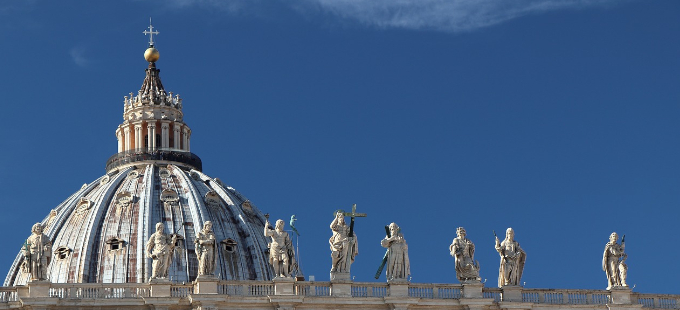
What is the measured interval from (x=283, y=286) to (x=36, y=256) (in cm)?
1197

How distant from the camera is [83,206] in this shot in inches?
7288

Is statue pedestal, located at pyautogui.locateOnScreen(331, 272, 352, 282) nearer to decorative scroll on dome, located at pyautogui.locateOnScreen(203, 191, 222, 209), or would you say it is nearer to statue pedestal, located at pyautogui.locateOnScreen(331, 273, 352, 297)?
statue pedestal, located at pyautogui.locateOnScreen(331, 273, 352, 297)

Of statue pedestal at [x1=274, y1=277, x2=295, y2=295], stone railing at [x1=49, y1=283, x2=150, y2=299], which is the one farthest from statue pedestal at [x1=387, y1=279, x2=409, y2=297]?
stone railing at [x1=49, y1=283, x2=150, y2=299]

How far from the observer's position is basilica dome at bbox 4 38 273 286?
176 m

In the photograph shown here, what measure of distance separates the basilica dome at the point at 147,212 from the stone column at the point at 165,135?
0.41 ft

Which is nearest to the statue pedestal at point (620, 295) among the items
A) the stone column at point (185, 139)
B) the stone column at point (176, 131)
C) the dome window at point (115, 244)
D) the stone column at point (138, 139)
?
the dome window at point (115, 244)

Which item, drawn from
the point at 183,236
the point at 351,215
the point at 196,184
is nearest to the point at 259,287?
the point at 351,215

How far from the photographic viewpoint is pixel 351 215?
9550 cm

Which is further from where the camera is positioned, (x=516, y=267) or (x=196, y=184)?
(x=196, y=184)

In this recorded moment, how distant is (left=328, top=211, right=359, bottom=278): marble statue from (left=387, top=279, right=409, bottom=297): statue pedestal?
7.47ft

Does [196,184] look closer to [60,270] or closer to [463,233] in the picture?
[60,270]

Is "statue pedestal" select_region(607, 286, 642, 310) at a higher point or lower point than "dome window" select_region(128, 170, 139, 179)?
lower

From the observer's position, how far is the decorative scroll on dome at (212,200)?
185000mm

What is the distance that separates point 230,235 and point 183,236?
5.79 m
